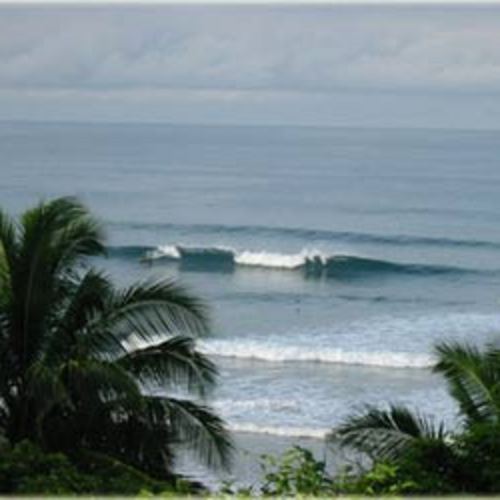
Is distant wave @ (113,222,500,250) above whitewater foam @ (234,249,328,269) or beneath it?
above

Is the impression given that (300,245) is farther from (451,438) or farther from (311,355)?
(451,438)

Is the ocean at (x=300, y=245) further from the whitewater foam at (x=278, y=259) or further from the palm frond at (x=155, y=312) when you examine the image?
the palm frond at (x=155, y=312)

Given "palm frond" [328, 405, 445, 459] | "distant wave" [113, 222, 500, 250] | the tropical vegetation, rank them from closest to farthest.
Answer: the tropical vegetation → "palm frond" [328, 405, 445, 459] → "distant wave" [113, 222, 500, 250]

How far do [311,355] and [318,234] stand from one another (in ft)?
45.1

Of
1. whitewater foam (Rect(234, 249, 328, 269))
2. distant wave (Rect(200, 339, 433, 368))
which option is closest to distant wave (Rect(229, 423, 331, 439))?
distant wave (Rect(200, 339, 433, 368))

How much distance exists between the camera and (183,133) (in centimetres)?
5891

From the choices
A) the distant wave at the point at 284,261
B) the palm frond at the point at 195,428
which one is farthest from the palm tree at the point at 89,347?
the distant wave at the point at 284,261

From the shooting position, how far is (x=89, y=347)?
6340 millimetres

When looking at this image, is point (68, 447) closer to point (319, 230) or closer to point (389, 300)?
point (389, 300)

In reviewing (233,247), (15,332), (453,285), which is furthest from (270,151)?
(15,332)

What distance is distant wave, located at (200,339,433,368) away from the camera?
1758 centimetres

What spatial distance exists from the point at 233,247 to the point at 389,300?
20.5 ft

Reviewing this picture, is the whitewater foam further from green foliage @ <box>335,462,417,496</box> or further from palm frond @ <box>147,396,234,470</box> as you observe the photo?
green foliage @ <box>335,462,417,496</box>

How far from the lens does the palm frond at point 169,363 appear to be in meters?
6.39
